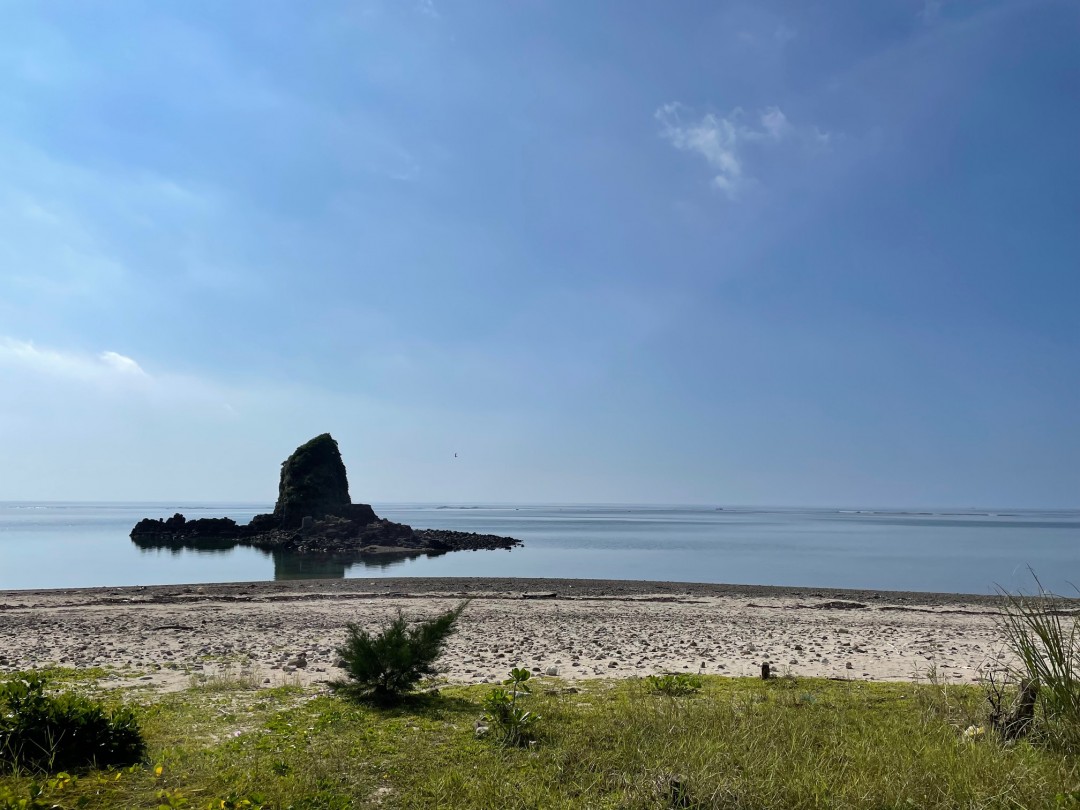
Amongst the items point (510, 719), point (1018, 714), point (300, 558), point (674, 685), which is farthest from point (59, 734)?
point (300, 558)

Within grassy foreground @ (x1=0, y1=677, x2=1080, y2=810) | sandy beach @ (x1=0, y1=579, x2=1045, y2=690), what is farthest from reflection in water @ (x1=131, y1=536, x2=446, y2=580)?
grassy foreground @ (x1=0, y1=677, x2=1080, y2=810)

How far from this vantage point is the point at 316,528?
10050 cm

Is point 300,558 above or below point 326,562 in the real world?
below

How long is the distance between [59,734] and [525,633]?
50.1 feet

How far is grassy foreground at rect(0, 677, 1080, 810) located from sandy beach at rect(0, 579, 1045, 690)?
319 cm

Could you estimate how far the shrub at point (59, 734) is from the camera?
601 centimetres

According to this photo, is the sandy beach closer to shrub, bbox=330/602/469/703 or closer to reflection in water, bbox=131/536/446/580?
shrub, bbox=330/602/469/703

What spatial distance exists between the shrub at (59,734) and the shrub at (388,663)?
318cm

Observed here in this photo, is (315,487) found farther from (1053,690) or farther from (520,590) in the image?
(1053,690)

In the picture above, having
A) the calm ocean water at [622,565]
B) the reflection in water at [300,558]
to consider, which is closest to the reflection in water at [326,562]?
the reflection in water at [300,558]

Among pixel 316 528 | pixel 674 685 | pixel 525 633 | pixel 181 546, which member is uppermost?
pixel 674 685

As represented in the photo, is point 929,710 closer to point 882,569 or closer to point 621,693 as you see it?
point 621,693

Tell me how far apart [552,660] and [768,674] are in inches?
205

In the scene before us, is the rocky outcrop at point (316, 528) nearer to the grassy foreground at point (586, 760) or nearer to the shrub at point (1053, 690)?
the grassy foreground at point (586, 760)
